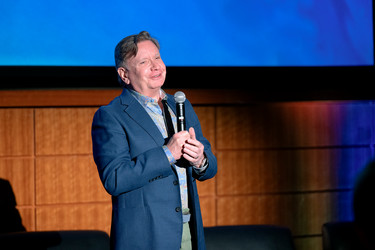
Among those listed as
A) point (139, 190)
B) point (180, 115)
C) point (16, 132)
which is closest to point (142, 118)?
point (180, 115)

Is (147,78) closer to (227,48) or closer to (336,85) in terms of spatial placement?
(227,48)

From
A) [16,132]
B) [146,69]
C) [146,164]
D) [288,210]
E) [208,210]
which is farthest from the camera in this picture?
[288,210]

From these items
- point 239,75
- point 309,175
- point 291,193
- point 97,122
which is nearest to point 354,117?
point 309,175

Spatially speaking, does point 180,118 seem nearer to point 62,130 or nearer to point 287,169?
point 62,130

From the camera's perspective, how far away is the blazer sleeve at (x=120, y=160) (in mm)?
1414

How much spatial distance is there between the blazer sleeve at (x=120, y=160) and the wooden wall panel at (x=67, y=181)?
142 cm

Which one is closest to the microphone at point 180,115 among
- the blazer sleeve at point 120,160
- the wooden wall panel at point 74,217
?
the blazer sleeve at point 120,160

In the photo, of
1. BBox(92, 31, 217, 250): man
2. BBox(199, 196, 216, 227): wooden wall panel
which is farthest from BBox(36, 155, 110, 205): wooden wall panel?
BBox(92, 31, 217, 250): man

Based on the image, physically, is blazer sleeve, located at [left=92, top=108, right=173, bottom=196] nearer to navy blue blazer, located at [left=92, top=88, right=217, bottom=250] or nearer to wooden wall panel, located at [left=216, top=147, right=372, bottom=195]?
navy blue blazer, located at [left=92, top=88, right=217, bottom=250]

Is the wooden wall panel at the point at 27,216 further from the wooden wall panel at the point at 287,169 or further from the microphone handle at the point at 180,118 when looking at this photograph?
the microphone handle at the point at 180,118

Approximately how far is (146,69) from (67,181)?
5.22 feet

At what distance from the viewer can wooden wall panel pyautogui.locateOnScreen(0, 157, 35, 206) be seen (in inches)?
110

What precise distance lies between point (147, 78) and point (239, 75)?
1573mm

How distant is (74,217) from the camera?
286cm
